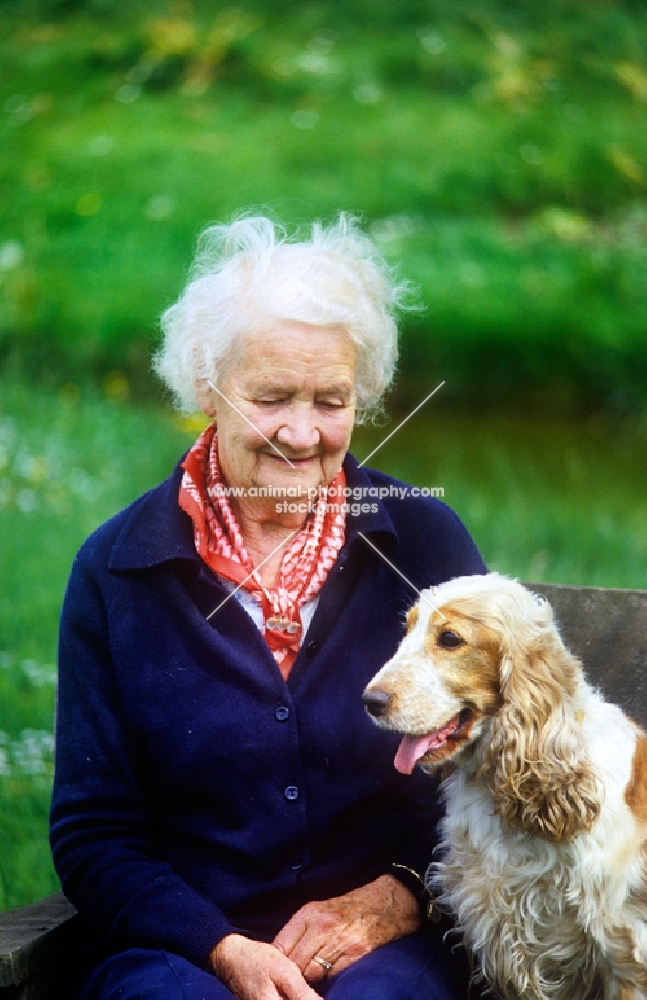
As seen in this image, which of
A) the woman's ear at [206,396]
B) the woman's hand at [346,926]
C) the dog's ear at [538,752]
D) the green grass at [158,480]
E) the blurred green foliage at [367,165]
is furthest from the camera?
the blurred green foliage at [367,165]

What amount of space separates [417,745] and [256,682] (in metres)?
0.38

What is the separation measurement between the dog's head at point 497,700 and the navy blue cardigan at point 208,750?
0.88 feet

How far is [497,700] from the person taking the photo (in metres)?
2.23

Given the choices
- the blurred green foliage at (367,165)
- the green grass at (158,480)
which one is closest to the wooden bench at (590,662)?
the green grass at (158,480)

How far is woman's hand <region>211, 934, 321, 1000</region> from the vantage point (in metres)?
2.23

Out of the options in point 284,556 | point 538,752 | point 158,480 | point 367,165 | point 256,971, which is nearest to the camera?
point 538,752

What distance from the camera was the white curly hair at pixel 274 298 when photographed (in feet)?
8.20

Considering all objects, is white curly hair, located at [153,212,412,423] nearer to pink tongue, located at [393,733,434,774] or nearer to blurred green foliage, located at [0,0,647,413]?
pink tongue, located at [393,733,434,774]

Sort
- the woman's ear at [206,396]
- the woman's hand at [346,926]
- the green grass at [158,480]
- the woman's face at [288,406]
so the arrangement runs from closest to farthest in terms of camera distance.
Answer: the woman's hand at [346,926], the woman's face at [288,406], the woman's ear at [206,396], the green grass at [158,480]

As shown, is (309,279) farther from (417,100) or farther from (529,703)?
(417,100)

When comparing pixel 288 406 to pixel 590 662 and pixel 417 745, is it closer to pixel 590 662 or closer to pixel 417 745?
pixel 417 745
